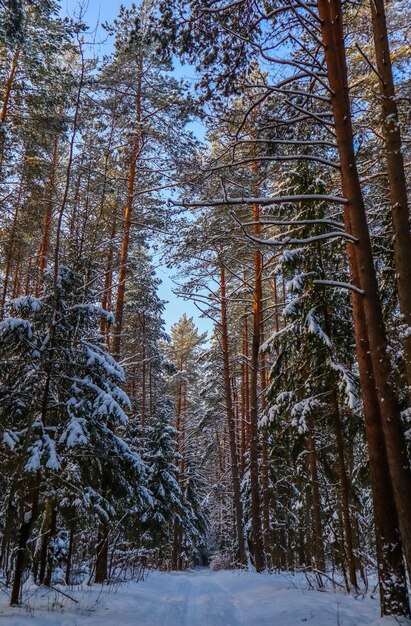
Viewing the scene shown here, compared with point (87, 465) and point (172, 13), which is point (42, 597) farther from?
point (172, 13)

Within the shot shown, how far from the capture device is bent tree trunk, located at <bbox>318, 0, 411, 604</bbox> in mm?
4377

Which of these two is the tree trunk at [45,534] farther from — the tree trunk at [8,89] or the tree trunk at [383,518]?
the tree trunk at [8,89]

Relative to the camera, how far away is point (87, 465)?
6.78 metres

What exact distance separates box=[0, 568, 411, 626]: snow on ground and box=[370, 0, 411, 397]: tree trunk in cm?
348

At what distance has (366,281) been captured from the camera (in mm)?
5082

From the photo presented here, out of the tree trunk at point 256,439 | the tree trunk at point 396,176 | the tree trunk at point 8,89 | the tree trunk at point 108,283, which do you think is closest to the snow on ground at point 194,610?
the tree trunk at point 396,176

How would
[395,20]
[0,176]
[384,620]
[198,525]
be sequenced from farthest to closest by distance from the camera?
[198,525] → [0,176] → [395,20] → [384,620]

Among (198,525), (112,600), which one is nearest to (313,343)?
(112,600)

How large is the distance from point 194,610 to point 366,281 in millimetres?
6907

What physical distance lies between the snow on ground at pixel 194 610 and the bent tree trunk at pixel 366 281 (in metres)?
1.46

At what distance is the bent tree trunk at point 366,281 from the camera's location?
172 inches

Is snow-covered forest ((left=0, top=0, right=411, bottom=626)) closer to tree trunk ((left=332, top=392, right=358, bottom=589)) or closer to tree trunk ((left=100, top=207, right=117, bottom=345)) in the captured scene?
tree trunk ((left=332, top=392, right=358, bottom=589))

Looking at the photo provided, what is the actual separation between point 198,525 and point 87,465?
97.8 ft

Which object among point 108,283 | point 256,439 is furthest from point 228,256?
point 256,439
